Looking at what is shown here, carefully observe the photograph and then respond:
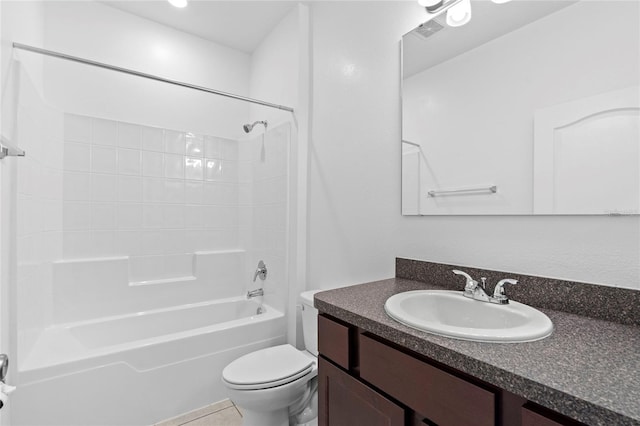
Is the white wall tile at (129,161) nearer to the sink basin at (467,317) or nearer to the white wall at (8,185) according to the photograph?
the white wall at (8,185)

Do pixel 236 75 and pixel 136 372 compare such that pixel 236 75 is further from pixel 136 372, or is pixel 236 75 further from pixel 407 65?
pixel 136 372

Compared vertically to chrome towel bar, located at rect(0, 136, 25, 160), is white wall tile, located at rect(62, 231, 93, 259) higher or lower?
lower

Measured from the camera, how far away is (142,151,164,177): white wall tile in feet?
7.76

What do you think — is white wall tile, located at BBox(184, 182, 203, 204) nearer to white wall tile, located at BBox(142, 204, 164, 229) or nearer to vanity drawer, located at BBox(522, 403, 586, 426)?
white wall tile, located at BBox(142, 204, 164, 229)

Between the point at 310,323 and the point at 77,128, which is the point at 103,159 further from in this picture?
the point at 310,323

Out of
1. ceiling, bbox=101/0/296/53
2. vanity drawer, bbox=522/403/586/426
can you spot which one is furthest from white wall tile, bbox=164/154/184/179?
vanity drawer, bbox=522/403/586/426

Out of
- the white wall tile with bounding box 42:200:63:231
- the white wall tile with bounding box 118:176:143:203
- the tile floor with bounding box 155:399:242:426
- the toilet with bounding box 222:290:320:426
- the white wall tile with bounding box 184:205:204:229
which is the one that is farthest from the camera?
the white wall tile with bounding box 184:205:204:229

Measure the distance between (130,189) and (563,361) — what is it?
267 centimetres

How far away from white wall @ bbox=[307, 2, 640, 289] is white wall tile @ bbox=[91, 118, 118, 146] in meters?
1.56

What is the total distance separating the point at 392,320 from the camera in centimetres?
82

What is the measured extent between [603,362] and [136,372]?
199 cm

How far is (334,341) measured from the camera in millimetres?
976

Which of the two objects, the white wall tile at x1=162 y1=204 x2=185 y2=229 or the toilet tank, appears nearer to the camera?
the toilet tank

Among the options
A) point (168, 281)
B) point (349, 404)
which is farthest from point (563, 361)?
point (168, 281)
